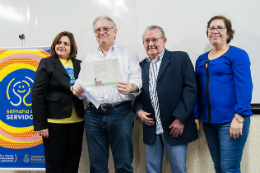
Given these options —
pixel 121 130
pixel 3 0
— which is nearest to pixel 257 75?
pixel 121 130

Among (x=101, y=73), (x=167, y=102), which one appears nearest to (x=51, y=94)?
(x=101, y=73)

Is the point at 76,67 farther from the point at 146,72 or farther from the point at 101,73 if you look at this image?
the point at 146,72

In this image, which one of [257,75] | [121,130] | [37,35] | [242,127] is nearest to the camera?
[242,127]

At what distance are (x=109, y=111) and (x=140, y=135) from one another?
69cm

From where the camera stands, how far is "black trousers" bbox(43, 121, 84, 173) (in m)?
Result: 1.45

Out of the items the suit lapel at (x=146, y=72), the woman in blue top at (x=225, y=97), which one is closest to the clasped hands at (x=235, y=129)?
the woman in blue top at (x=225, y=97)

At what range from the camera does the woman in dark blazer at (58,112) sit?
1434 mm

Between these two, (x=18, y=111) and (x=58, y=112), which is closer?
(x=58, y=112)

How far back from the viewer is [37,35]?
79.9 inches

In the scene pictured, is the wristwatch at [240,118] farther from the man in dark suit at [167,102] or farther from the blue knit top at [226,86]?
the man in dark suit at [167,102]

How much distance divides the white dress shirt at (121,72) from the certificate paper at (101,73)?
156 mm

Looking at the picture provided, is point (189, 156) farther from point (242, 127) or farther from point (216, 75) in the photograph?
point (216, 75)

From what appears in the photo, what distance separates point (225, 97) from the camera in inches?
53.1

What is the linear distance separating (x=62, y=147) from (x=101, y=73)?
2.64 ft
